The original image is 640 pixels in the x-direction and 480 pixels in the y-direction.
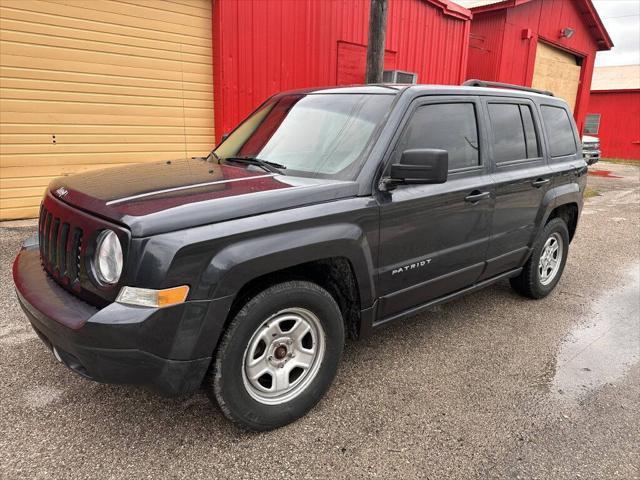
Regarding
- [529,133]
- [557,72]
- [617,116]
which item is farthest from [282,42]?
[617,116]

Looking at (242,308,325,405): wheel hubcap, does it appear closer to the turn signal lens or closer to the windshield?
the turn signal lens

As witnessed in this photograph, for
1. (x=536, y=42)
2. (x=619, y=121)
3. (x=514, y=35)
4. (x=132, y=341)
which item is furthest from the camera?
(x=619, y=121)

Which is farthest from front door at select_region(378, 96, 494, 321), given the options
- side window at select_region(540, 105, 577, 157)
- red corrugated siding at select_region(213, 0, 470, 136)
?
red corrugated siding at select_region(213, 0, 470, 136)

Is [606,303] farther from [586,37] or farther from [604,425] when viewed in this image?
[586,37]

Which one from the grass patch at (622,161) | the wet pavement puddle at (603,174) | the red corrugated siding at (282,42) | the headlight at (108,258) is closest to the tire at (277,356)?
the headlight at (108,258)

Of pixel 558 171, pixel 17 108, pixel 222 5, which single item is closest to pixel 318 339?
pixel 558 171

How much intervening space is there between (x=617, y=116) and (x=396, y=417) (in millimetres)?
30149

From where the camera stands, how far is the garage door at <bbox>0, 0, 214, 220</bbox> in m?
6.17

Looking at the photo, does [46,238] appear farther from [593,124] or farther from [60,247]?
[593,124]

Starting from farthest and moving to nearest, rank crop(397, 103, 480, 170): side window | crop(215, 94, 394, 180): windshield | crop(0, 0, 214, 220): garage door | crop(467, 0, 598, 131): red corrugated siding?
1. crop(467, 0, 598, 131): red corrugated siding
2. crop(0, 0, 214, 220): garage door
3. crop(397, 103, 480, 170): side window
4. crop(215, 94, 394, 180): windshield

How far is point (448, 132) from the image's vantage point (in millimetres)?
3430

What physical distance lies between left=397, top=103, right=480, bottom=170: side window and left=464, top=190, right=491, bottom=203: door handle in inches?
8.1

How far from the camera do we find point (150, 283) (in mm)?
2121

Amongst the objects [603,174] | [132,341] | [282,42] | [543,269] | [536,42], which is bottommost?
[603,174]
